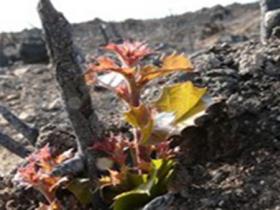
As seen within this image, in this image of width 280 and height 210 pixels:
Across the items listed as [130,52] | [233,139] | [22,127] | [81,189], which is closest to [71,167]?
[81,189]

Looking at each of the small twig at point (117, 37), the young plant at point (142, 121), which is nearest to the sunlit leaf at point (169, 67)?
the young plant at point (142, 121)

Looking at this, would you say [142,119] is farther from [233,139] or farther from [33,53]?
[33,53]

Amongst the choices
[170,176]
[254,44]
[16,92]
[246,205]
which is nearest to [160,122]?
[170,176]

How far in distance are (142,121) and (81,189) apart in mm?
421

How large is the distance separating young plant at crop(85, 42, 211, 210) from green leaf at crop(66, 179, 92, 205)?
0.32ft

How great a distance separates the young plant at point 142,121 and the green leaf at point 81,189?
0.10m

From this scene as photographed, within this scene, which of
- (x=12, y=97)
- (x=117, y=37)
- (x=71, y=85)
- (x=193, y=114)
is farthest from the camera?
(x=117, y=37)

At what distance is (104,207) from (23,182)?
34 cm

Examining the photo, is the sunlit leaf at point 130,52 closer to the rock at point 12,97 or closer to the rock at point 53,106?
the rock at point 53,106

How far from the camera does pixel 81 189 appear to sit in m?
2.63

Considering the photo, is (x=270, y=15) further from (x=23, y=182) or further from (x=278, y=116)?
(x=23, y=182)

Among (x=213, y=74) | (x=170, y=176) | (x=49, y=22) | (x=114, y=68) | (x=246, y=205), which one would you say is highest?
(x=49, y=22)

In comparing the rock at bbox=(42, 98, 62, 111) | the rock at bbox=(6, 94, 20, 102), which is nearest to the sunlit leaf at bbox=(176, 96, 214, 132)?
the rock at bbox=(42, 98, 62, 111)

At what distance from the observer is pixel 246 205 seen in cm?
245
